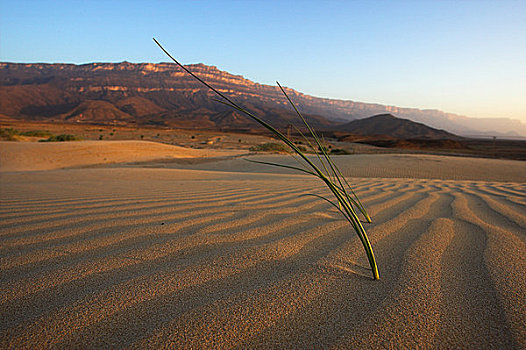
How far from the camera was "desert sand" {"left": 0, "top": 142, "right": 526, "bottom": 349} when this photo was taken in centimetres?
77

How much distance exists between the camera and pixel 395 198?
2.75 meters

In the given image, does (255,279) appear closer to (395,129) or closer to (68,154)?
(68,154)

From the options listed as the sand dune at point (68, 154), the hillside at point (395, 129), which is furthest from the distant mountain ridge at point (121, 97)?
the sand dune at point (68, 154)

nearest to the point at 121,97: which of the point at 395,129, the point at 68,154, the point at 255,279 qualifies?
the point at 395,129

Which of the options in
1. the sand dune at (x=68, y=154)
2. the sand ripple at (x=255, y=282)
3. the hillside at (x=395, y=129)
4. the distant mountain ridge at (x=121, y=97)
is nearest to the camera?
the sand ripple at (x=255, y=282)

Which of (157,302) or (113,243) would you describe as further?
(113,243)

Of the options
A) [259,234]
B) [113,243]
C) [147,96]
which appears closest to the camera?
[113,243]

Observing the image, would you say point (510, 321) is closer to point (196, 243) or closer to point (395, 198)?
point (196, 243)

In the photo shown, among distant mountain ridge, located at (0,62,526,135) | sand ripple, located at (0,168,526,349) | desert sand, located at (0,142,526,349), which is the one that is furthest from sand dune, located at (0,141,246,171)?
distant mountain ridge, located at (0,62,526,135)

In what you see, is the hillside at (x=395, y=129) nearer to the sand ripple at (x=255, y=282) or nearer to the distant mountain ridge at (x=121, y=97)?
the distant mountain ridge at (x=121, y=97)

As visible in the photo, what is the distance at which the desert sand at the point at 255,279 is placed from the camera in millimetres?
767

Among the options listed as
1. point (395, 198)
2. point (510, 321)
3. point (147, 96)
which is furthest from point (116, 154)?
point (147, 96)

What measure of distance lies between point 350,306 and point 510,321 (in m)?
0.43

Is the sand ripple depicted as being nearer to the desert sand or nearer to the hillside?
the desert sand
